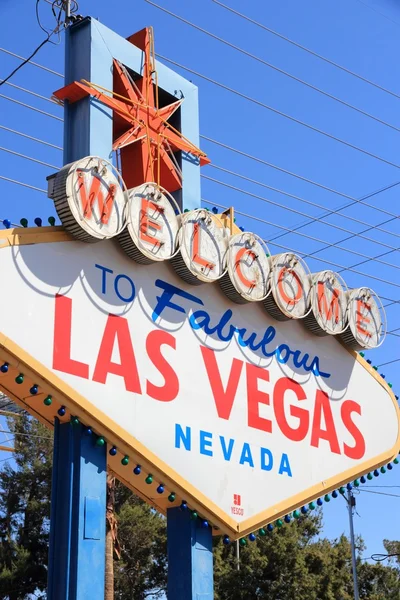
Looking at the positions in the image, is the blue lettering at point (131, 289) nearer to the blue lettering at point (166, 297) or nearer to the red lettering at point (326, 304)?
the blue lettering at point (166, 297)

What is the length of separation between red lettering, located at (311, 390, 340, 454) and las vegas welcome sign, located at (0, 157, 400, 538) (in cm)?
2

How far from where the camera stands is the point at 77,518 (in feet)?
28.2

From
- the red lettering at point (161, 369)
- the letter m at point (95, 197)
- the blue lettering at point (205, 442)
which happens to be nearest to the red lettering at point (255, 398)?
the blue lettering at point (205, 442)

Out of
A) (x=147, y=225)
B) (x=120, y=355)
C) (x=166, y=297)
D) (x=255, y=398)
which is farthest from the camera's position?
(x=255, y=398)

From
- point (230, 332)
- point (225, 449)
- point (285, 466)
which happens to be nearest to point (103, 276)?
point (230, 332)

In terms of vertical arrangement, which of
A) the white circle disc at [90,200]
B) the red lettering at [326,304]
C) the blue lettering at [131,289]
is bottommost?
the blue lettering at [131,289]

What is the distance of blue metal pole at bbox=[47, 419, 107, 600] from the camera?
844 cm

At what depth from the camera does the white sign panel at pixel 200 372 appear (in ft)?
28.9

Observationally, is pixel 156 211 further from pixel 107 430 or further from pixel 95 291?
pixel 107 430

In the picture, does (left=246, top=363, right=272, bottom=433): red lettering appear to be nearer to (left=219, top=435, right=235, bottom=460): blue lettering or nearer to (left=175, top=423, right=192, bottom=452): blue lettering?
(left=219, top=435, right=235, bottom=460): blue lettering

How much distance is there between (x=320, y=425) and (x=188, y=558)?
2724 millimetres

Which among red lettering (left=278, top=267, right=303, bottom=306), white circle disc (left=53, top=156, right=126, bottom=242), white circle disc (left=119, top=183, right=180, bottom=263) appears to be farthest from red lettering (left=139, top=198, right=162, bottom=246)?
red lettering (left=278, top=267, right=303, bottom=306)

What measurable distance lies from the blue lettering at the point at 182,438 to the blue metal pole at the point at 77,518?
91cm

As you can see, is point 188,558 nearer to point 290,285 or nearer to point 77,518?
point 77,518
